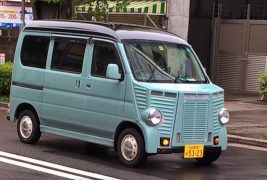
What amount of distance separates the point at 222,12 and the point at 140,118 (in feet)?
47.7

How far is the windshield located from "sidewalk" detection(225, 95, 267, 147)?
306 cm

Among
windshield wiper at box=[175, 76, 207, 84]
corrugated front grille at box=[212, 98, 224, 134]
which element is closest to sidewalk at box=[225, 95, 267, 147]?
corrugated front grille at box=[212, 98, 224, 134]

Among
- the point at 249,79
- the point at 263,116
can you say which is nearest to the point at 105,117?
the point at 263,116

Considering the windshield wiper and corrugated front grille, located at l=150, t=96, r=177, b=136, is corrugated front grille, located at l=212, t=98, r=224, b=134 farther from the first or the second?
corrugated front grille, located at l=150, t=96, r=177, b=136

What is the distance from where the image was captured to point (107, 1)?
18.2m

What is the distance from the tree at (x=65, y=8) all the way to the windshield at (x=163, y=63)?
773 centimetres

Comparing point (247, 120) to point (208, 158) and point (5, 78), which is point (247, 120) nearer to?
point (208, 158)

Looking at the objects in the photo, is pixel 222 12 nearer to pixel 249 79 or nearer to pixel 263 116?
pixel 249 79

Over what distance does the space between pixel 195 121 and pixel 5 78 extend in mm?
10761

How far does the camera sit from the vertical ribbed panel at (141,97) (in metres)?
9.05

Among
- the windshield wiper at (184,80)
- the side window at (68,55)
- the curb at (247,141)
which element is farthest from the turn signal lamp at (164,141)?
the curb at (247,141)

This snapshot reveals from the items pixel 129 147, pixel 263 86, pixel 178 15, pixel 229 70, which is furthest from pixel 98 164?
pixel 229 70

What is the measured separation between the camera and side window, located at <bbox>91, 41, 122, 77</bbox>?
31.7 ft

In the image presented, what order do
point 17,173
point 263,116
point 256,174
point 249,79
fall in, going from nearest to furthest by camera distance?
point 17,173 < point 256,174 < point 263,116 < point 249,79
